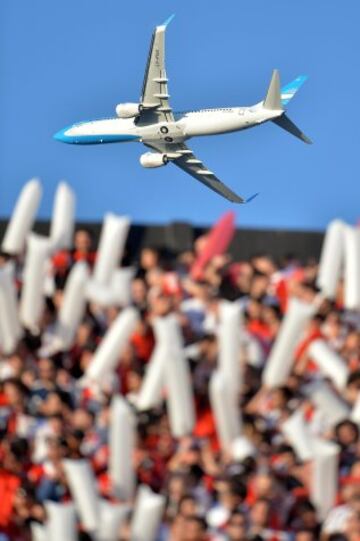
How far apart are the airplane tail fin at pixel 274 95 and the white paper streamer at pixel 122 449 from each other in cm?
1362

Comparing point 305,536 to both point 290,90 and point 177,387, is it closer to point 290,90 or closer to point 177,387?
point 177,387

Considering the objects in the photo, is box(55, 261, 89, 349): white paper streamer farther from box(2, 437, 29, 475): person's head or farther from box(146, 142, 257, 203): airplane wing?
box(146, 142, 257, 203): airplane wing

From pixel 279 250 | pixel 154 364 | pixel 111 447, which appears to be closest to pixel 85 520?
pixel 111 447

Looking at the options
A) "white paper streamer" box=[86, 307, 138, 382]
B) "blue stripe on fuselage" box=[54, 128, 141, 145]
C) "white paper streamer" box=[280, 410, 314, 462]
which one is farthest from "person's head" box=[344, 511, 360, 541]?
"blue stripe on fuselage" box=[54, 128, 141, 145]

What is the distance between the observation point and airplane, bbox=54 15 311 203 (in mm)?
30125

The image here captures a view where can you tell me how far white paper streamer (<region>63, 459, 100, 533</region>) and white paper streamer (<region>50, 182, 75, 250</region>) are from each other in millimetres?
3906

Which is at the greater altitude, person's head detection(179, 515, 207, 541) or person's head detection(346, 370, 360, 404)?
person's head detection(346, 370, 360, 404)

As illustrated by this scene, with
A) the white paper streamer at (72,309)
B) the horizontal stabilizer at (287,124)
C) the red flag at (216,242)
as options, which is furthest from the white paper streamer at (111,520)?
the horizontal stabilizer at (287,124)

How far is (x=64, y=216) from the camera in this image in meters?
19.6

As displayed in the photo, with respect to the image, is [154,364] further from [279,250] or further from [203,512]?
[279,250]

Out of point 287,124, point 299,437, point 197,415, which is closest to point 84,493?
point 197,415

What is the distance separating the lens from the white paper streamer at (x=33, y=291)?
18.7 meters

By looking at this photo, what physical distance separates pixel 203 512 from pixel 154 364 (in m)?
2.13

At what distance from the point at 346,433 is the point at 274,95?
45.9 ft
